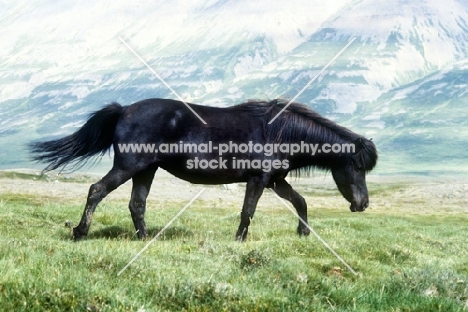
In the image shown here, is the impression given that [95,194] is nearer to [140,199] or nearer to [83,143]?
[140,199]

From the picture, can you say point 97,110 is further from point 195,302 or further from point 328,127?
point 195,302

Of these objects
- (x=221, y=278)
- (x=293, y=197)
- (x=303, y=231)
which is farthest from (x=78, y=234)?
(x=303, y=231)

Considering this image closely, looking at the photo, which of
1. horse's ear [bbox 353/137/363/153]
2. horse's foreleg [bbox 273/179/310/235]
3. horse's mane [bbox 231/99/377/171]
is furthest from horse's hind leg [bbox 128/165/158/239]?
horse's ear [bbox 353/137/363/153]

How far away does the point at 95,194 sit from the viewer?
10.9 m

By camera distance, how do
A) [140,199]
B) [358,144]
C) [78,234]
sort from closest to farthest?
[78,234]
[140,199]
[358,144]

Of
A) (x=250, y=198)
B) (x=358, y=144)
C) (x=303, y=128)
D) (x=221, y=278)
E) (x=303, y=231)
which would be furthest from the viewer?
(x=303, y=231)

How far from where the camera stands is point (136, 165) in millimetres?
11031

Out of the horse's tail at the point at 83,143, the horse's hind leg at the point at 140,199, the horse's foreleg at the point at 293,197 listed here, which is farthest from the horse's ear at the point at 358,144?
the horse's tail at the point at 83,143

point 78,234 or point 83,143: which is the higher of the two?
point 83,143

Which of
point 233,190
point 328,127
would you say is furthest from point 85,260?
point 233,190

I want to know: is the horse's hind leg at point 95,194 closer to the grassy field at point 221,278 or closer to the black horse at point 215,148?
the black horse at point 215,148

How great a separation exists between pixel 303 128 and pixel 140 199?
3.95 m

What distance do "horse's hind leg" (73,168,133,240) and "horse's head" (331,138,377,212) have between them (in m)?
5.01

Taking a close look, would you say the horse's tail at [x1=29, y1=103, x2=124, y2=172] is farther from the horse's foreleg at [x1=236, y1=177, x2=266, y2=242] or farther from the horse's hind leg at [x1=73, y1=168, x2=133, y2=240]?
the horse's foreleg at [x1=236, y1=177, x2=266, y2=242]
